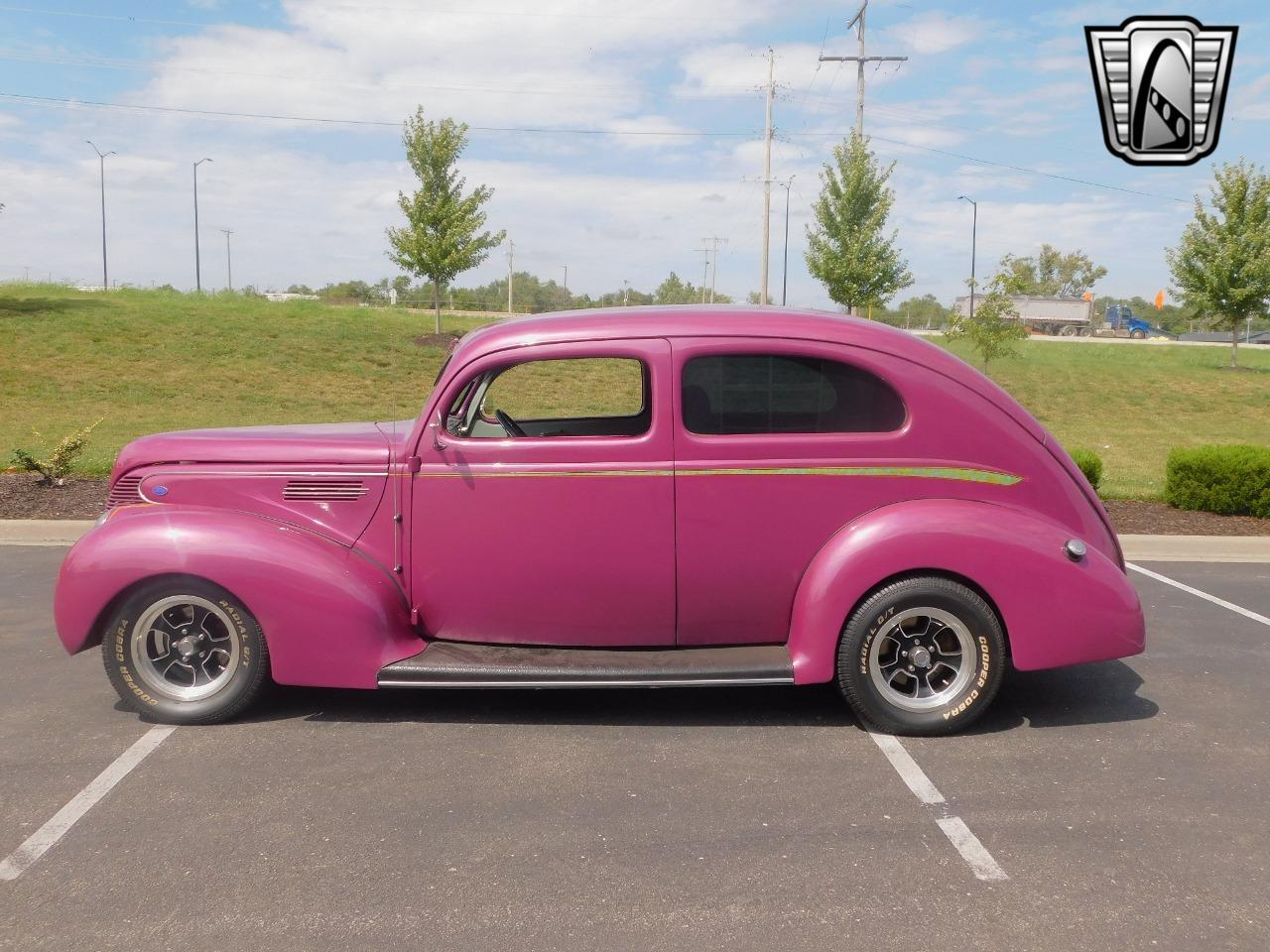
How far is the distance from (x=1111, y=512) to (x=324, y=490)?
26.4ft

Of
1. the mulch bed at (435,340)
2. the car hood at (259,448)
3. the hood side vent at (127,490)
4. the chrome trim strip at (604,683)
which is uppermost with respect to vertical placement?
the mulch bed at (435,340)

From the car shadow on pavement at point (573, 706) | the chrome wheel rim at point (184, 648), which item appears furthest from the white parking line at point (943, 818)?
the chrome wheel rim at point (184, 648)

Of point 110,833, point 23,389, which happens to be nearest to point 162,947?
point 110,833

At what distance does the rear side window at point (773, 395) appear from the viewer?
15.6ft

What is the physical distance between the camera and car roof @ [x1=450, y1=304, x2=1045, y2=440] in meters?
4.77

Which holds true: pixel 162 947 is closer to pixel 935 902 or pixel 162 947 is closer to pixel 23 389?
pixel 935 902

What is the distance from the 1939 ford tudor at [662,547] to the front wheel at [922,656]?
1 cm

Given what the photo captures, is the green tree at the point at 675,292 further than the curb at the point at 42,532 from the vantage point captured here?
Yes

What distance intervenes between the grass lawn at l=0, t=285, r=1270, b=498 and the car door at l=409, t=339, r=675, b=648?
8.60 m

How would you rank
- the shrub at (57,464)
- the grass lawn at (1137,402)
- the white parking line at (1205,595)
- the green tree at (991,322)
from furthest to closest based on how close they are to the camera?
the green tree at (991,322) < the grass lawn at (1137,402) < the shrub at (57,464) < the white parking line at (1205,595)

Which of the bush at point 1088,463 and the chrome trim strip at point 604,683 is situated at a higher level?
the bush at point 1088,463

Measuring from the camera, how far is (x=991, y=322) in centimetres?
2194

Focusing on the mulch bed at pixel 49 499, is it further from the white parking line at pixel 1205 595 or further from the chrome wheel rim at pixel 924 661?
the white parking line at pixel 1205 595

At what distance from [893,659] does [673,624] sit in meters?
1.01
